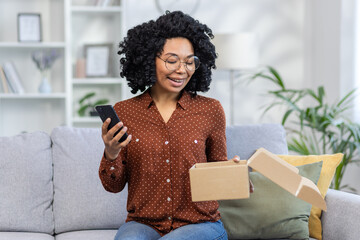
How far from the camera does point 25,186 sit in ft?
7.18

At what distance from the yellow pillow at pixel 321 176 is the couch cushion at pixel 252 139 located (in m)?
0.13

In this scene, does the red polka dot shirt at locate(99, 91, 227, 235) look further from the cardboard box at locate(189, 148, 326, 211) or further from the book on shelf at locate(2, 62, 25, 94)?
the book on shelf at locate(2, 62, 25, 94)

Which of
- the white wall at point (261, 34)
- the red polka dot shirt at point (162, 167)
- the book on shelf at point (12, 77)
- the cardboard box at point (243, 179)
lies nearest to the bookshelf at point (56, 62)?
the book on shelf at point (12, 77)

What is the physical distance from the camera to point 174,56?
168cm

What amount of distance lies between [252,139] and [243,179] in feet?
3.38

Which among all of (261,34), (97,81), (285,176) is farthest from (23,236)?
(261,34)

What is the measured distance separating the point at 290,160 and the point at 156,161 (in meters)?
0.79

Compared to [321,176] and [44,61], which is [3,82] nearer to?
[44,61]

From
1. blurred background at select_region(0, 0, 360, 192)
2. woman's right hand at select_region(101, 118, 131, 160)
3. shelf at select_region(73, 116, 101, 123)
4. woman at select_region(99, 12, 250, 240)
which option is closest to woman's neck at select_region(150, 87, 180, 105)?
woman at select_region(99, 12, 250, 240)

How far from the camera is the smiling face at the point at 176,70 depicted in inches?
65.7

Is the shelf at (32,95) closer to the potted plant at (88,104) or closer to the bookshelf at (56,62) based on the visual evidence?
the bookshelf at (56,62)

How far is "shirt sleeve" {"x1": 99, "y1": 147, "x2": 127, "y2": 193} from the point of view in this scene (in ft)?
5.36

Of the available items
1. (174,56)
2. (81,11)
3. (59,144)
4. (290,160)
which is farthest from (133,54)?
(81,11)

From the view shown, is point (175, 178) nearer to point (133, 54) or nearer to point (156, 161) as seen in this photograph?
point (156, 161)
